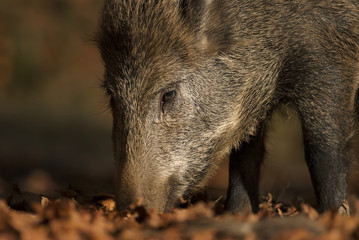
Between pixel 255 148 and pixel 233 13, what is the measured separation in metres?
1.23

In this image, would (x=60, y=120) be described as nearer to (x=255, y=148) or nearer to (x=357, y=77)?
(x=255, y=148)

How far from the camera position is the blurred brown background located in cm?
840

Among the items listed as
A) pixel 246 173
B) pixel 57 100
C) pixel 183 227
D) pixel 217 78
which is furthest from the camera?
pixel 57 100

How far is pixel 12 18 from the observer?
34.6 ft

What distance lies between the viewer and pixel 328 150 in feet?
11.6

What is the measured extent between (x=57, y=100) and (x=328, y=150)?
736 cm

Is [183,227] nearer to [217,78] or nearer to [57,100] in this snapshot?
[217,78]

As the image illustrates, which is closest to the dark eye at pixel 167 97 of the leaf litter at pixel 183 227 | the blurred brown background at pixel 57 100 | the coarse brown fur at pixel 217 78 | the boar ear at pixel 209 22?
the coarse brown fur at pixel 217 78

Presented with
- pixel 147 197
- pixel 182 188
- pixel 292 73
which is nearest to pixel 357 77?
pixel 292 73

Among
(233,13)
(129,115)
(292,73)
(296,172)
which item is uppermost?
(233,13)

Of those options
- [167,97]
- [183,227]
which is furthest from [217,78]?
[183,227]

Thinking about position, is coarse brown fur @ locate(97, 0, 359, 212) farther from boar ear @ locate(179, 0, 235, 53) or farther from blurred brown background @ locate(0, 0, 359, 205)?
blurred brown background @ locate(0, 0, 359, 205)

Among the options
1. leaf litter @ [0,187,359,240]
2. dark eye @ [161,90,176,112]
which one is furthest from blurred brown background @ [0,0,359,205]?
leaf litter @ [0,187,359,240]

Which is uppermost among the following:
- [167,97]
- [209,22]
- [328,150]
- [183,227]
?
[209,22]
